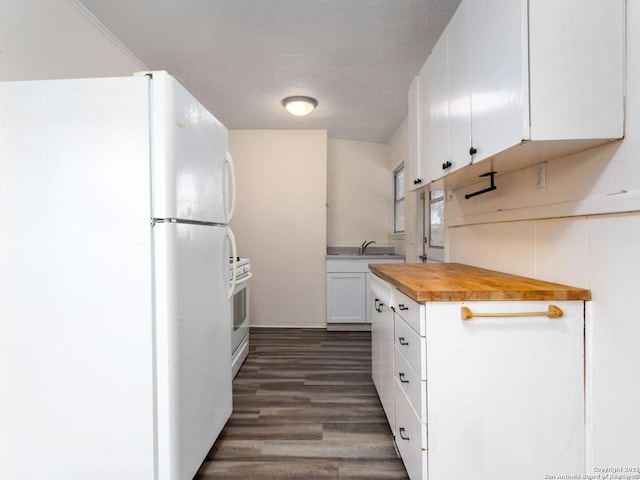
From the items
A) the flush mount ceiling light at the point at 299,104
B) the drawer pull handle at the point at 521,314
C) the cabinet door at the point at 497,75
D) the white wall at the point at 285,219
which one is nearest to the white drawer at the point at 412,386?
the drawer pull handle at the point at 521,314

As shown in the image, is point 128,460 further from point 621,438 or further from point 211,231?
point 621,438

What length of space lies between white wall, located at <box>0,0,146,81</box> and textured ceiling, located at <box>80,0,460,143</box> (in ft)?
0.42

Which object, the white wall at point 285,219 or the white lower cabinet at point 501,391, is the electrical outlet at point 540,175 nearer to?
the white lower cabinet at point 501,391

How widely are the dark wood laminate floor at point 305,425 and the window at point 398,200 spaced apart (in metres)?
1.95

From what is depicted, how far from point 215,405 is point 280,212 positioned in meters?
2.80

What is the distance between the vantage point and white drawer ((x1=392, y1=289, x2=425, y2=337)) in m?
1.22

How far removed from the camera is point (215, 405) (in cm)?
166

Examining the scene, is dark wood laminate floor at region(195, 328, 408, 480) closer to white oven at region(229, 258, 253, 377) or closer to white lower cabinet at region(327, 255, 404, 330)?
white oven at region(229, 258, 253, 377)

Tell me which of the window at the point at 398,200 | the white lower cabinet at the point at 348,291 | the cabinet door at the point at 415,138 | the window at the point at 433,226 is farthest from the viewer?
the window at the point at 398,200

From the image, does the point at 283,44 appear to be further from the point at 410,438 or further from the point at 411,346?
the point at 410,438

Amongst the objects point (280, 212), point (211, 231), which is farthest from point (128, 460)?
point (280, 212)

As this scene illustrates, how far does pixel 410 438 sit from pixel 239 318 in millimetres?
1837

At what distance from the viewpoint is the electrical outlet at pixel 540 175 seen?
146 cm

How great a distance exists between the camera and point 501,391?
3.94 ft
